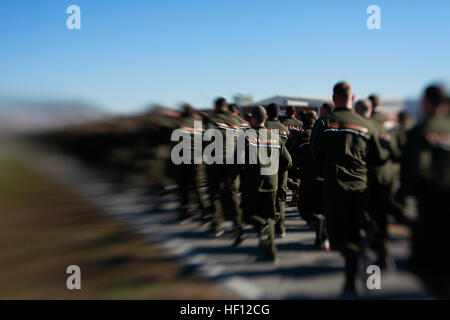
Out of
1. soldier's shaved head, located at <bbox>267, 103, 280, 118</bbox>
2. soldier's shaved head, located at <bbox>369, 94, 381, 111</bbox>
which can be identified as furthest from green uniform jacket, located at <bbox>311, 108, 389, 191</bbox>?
soldier's shaved head, located at <bbox>267, 103, 280, 118</bbox>

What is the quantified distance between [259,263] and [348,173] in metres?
1.85

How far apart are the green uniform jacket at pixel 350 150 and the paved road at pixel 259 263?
83cm

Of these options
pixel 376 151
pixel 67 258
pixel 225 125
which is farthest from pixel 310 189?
pixel 67 258

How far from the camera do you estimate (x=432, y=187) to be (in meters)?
2.81

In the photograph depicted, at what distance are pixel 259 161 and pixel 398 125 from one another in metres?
1.96

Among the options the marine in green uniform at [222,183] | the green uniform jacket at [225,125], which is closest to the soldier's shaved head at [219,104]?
the marine in green uniform at [222,183]

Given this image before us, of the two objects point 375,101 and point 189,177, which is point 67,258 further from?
point 375,101

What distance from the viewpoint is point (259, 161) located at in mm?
5094

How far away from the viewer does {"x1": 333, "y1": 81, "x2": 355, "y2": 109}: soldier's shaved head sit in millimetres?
3976

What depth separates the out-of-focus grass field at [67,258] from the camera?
3.75 metres

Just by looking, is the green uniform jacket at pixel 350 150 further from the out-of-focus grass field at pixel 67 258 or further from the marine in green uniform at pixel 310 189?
the out-of-focus grass field at pixel 67 258

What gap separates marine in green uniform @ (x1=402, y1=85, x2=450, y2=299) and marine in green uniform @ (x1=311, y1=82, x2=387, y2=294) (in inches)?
36.4
